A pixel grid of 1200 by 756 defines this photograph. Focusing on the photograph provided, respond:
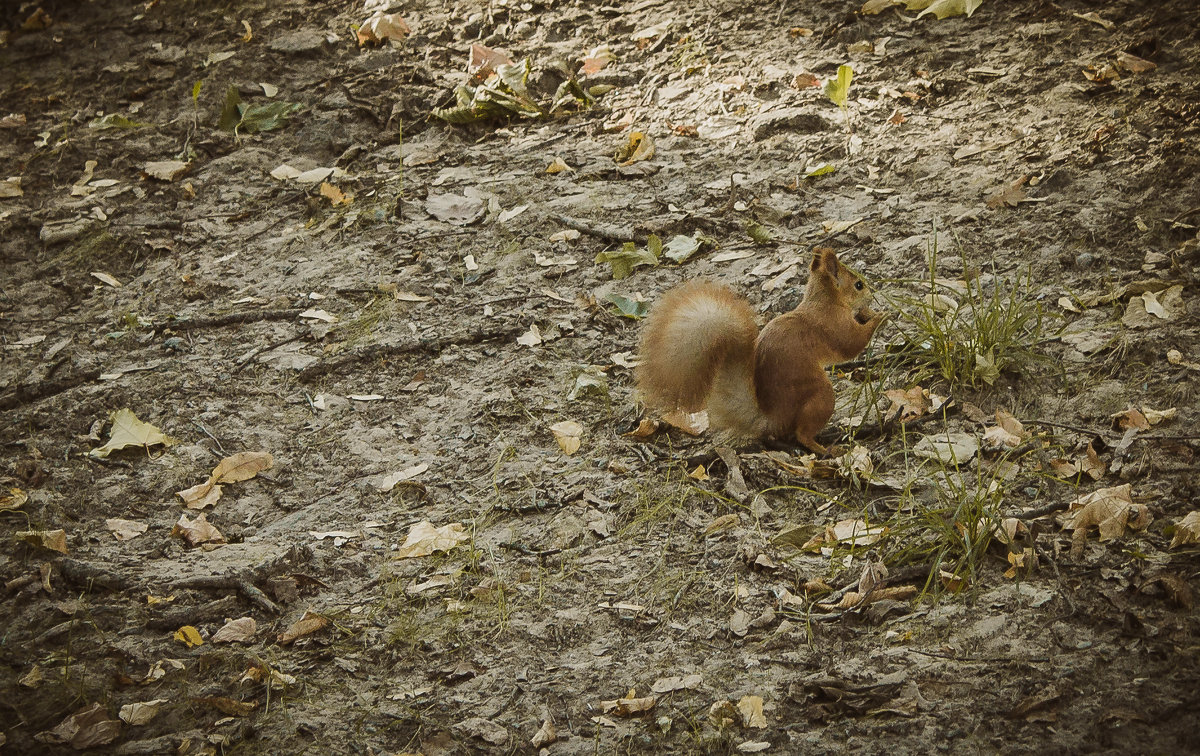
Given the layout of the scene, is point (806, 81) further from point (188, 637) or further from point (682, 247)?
point (188, 637)

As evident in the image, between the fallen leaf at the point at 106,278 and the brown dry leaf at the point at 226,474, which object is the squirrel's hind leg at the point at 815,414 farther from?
the fallen leaf at the point at 106,278

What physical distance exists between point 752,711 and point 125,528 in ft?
6.11

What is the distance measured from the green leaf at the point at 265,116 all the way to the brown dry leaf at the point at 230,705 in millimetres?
3204

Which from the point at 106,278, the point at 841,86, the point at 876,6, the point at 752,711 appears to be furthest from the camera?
the point at 876,6

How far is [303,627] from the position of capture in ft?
7.63

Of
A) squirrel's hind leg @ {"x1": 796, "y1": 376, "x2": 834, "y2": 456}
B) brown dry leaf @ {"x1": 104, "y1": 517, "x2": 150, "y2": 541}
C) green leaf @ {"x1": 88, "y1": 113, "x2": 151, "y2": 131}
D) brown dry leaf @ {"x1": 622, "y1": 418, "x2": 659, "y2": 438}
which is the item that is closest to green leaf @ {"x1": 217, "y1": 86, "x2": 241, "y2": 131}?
green leaf @ {"x1": 88, "y1": 113, "x2": 151, "y2": 131}

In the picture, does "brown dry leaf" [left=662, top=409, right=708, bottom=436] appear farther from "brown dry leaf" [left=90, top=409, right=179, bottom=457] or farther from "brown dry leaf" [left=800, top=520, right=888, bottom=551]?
"brown dry leaf" [left=90, top=409, right=179, bottom=457]

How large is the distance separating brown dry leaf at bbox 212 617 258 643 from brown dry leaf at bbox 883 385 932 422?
1798 millimetres

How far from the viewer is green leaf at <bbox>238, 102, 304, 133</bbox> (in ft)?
15.1

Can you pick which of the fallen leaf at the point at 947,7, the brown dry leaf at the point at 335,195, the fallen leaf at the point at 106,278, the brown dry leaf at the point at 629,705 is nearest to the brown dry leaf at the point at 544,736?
the brown dry leaf at the point at 629,705

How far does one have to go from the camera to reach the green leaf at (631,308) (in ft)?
10.9

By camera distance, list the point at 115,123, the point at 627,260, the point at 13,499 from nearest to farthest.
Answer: the point at 13,499 → the point at 627,260 → the point at 115,123

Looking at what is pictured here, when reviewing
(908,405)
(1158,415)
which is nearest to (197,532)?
(908,405)

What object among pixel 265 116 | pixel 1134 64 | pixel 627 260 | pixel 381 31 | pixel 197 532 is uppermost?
pixel 381 31
